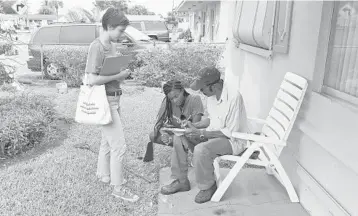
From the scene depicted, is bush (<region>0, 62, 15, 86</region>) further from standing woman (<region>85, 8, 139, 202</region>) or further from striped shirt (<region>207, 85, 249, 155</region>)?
striped shirt (<region>207, 85, 249, 155</region>)

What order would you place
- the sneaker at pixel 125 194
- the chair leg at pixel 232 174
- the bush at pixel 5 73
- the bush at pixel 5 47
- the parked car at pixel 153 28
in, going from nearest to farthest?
the chair leg at pixel 232 174 < the sneaker at pixel 125 194 < the bush at pixel 5 73 < the bush at pixel 5 47 < the parked car at pixel 153 28

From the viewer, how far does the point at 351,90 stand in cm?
280

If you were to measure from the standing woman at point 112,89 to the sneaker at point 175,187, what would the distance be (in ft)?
0.96

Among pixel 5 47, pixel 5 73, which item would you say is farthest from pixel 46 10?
pixel 5 73

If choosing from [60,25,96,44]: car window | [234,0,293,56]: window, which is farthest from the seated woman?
[60,25,96,44]: car window

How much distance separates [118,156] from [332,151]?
6.25 feet

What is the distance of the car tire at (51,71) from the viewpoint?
993 cm

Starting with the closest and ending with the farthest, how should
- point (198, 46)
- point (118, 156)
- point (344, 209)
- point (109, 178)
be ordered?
1. point (344, 209)
2. point (118, 156)
3. point (109, 178)
4. point (198, 46)

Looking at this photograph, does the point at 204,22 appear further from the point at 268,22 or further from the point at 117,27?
the point at 117,27

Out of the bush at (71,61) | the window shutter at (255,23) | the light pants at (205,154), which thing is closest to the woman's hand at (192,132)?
the light pants at (205,154)

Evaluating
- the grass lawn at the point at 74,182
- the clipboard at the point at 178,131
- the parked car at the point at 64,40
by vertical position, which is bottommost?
the grass lawn at the point at 74,182

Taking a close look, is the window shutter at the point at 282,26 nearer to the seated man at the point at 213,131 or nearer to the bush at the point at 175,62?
the seated man at the point at 213,131

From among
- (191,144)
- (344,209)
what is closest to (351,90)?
(344,209)

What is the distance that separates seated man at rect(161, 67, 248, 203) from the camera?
3.31 metres
